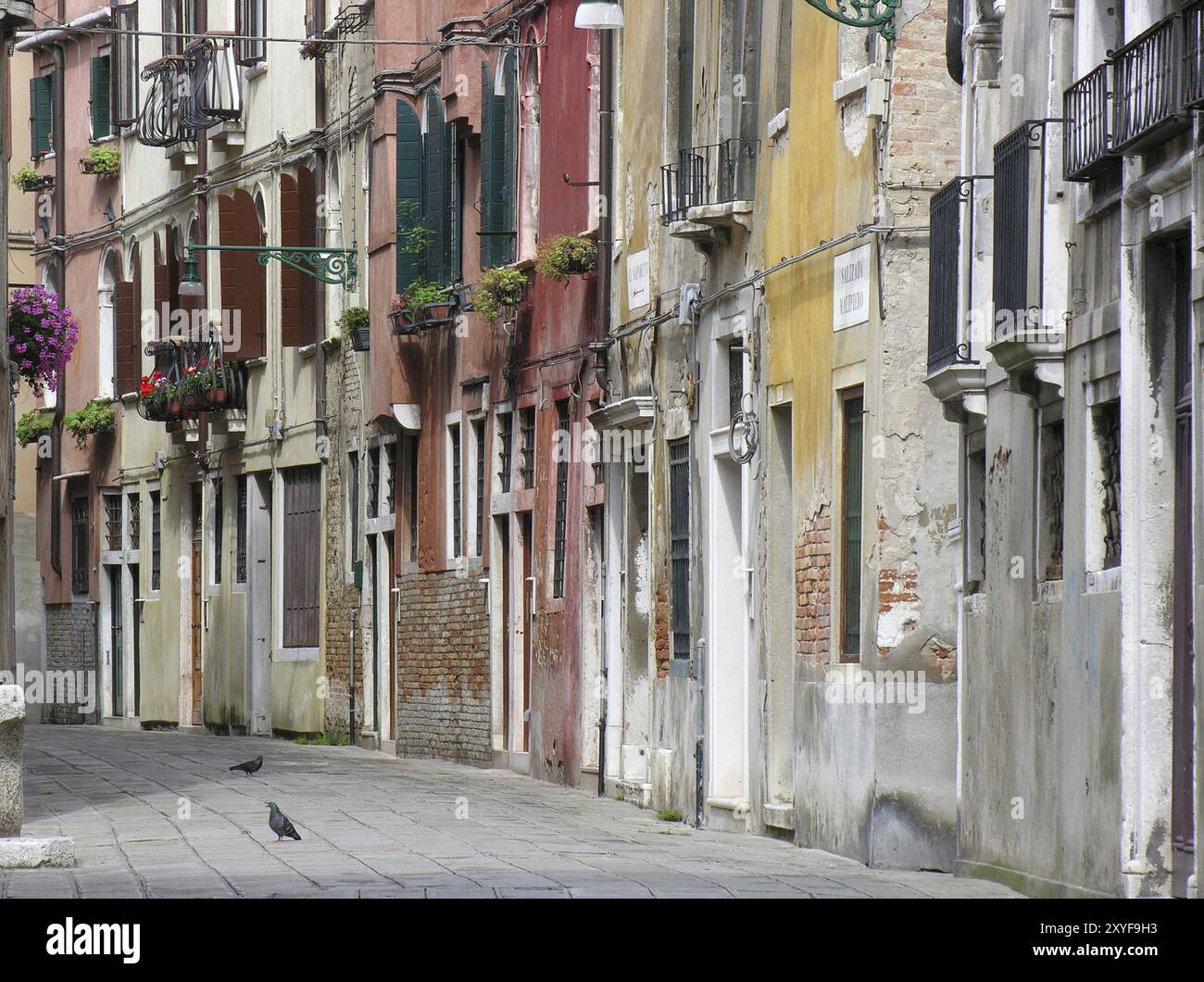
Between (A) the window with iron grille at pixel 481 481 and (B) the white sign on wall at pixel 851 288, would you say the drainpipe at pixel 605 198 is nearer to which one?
(A) the window with iron grille at pixel 481 481

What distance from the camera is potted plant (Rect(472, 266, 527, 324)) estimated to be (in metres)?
24.0

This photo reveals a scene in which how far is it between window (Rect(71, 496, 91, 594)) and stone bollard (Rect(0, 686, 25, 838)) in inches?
940

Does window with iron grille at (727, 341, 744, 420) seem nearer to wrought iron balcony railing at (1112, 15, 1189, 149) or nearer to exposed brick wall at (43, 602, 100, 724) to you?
wrought iron balcony railing at (1112, 15, 1189, 149)

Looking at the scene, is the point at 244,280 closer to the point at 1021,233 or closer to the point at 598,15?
the point at 598,15

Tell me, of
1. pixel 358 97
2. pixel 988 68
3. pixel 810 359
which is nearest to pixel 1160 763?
pixel 988 68

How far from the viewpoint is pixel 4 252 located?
18.7m

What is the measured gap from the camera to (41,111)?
129ft

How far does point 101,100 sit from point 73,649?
7.90 m

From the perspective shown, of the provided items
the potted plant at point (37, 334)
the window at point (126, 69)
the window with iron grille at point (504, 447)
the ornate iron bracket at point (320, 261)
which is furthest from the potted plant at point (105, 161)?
the potted plant at point (37, 334)

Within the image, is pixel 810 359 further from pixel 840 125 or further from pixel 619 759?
pixel 619 759

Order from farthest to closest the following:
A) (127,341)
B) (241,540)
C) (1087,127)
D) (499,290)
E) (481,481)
Result: (127,341), (241,540), (481,481), (499,290), (1087,127)

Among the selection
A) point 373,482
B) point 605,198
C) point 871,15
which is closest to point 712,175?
point 605,198

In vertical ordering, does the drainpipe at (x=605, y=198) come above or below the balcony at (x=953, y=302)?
above

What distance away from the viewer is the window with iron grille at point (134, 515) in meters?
36.6
